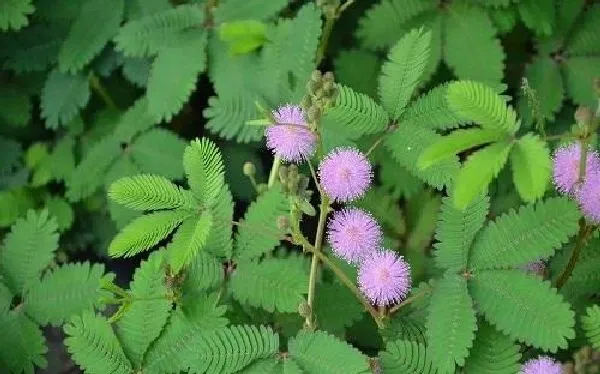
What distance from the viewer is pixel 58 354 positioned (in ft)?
6.80

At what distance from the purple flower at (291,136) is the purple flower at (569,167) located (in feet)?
1.32

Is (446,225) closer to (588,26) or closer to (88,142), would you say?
(588,26)

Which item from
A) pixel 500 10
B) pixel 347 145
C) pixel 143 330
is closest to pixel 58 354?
pixel 143 330

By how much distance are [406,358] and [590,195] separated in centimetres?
39

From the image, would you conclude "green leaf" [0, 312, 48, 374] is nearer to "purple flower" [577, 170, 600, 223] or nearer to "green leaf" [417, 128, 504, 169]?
"green leaf" [417, 128, 504, 169]

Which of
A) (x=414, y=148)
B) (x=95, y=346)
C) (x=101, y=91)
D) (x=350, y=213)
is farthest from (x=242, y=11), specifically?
(x=95, y=346)

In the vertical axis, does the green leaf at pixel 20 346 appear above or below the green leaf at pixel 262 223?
below

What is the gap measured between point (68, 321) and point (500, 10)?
123 centimetres

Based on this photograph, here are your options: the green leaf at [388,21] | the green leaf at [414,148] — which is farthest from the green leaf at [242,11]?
the green leaf at [414,148]

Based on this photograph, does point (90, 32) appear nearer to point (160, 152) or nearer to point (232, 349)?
point (160, 152)

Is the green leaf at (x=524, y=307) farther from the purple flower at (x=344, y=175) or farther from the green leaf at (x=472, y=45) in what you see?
the green leaf at (x=472, y=45)

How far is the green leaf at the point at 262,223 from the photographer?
144 centimetres

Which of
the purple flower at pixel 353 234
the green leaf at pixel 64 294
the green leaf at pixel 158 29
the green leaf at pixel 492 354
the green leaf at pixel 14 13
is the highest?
the green leaf at pixel 14 13

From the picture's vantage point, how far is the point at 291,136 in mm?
1224
